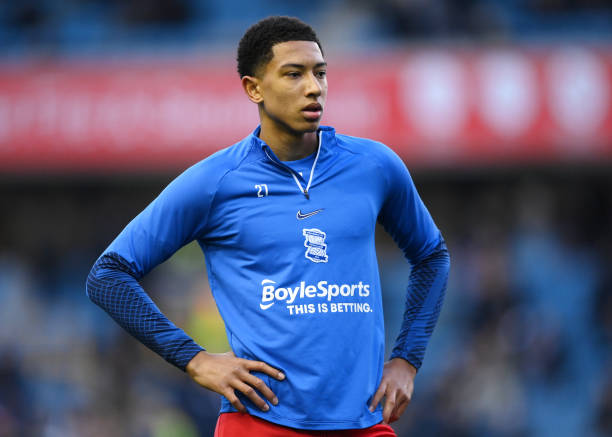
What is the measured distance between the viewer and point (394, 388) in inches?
129

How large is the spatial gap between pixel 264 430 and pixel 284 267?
1.65 ft

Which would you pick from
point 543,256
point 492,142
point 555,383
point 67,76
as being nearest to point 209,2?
point 67,76

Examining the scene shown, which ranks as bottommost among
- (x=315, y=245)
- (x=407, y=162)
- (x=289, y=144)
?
(x=407, y=162)

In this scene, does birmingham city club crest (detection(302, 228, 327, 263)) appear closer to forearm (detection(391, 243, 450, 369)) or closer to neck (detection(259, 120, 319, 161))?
neck (detection(259, 120, 319, 161))

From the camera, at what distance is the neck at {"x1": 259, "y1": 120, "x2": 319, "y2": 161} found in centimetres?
335

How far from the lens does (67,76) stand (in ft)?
38.7

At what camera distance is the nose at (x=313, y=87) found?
127 inches

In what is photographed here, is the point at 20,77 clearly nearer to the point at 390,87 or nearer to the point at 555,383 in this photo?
the point at 390,87

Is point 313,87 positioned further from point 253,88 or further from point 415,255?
point 415,255

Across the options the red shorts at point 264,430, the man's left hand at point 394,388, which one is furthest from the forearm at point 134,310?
the man's left hand at point 394,388

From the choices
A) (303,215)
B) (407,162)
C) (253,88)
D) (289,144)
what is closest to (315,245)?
(303,215)

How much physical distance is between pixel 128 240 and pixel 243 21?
1016cm

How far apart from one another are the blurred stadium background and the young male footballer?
731 cm

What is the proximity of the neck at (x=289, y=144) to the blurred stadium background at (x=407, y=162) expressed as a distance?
7.32 metres
